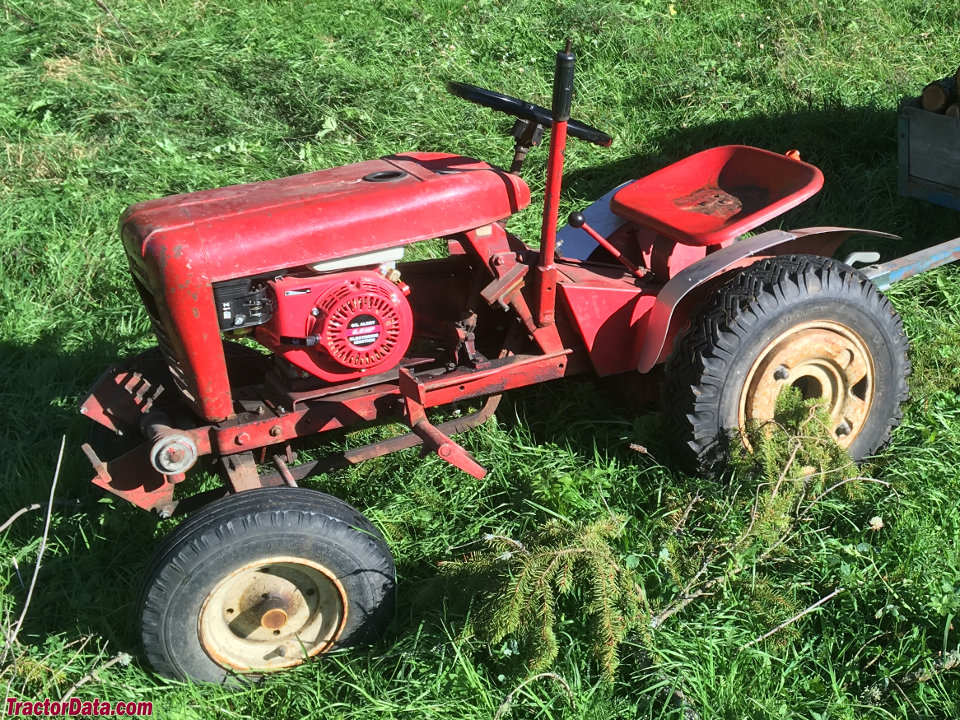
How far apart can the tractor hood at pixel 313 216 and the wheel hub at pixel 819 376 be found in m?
1.03

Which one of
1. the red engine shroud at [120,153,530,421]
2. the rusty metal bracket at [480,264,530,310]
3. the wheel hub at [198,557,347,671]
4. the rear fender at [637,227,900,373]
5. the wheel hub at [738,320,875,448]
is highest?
the red engine shroud at [120,153,530,421]

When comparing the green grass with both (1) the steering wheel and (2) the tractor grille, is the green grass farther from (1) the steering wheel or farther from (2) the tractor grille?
(1) the steering wheel

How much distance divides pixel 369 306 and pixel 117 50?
444 centimetres

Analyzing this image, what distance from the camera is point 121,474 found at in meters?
3.11

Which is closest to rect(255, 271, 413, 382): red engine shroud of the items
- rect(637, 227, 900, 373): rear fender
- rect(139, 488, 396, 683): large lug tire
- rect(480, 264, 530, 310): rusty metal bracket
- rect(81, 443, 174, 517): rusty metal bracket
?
rect(480, 264, 530, 310): rusty metal bracket

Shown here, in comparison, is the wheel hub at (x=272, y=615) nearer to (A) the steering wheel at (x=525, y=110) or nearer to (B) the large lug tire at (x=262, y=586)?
(B) the large lug tire at (x=262, y=586)

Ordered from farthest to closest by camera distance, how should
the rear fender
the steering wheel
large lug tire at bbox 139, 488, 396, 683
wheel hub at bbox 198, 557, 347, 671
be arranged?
the rear fender → the steering wheel → wheel hub at bbox 198, 557, 347, 671 → large lug tire at bbox 139, 488, 396, 683

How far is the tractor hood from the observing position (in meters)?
2.86

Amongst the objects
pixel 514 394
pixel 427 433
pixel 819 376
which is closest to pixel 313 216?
pixel 427 433

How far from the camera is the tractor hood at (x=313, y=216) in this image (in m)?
2.86

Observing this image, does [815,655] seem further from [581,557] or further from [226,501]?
[226,501]

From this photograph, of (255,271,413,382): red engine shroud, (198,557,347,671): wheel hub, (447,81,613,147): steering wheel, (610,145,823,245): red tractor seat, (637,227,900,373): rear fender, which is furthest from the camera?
(610,145,823,245): red tractor seat

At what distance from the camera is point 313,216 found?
2.98 m

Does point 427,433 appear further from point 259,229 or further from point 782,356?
point 782,356
